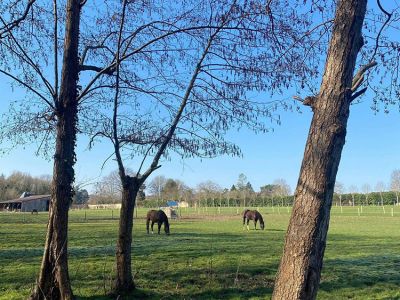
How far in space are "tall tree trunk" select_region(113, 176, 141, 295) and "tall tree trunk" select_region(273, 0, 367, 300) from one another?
5340mm

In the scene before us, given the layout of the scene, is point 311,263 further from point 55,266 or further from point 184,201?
point 184,201

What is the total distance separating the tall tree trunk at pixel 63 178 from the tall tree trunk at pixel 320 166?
15.0 ft

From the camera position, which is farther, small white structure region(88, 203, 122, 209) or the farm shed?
small white structure region(88, 203, 122, 209)

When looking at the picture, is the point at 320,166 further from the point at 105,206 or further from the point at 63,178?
the point at 105,206

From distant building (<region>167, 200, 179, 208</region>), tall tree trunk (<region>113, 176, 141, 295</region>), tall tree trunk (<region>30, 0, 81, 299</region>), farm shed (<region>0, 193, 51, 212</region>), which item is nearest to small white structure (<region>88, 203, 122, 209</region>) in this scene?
farm shed (<region>0, 193, 51, 212</region>)

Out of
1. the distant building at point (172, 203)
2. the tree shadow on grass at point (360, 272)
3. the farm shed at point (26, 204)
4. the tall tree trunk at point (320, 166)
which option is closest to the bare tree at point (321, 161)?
the tall tree trunk at point (320, 166)

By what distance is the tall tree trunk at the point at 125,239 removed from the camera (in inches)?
354

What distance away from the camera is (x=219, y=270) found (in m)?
12.1

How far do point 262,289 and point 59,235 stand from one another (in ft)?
16.1

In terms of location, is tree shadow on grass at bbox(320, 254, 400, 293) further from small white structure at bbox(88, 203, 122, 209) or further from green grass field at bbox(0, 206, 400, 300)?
small white structure at bbox(88, 203, 122, 209)

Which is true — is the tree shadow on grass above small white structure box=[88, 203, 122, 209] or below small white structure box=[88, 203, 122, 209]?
below

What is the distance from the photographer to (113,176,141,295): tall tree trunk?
9.00 metres

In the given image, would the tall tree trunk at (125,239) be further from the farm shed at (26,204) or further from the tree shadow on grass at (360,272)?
the farm shed at (26,204)

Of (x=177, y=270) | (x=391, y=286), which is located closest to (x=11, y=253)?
(x=177, y=270)
